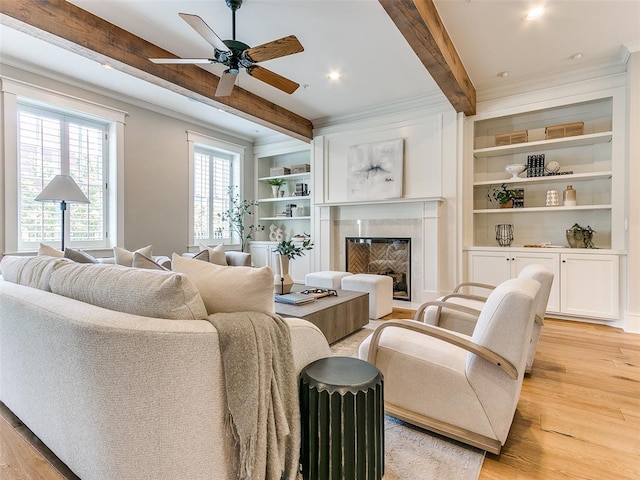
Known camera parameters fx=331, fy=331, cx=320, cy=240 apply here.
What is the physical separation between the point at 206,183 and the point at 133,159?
4.60 feet

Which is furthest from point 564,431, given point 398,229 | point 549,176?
point 398,229

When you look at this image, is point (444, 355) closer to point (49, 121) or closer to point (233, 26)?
point (233, 26)

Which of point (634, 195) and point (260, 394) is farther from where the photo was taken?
point (634, 195)

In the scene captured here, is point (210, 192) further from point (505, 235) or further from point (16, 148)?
point (505, 235)

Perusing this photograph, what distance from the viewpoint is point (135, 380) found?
98 cm

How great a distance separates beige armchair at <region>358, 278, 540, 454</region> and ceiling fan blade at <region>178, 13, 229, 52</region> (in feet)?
7.56

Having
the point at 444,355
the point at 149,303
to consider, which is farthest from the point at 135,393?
the point at 444,355

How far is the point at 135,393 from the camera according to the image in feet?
3.21

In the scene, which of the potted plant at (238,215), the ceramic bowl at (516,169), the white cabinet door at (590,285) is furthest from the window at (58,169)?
the white cabinet door at (590,285)

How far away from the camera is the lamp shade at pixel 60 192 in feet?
10.4

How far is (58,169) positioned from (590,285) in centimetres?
632

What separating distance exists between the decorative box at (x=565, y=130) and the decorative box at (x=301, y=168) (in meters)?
3.74

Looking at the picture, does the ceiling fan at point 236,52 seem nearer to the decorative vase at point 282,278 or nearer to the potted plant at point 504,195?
the decorative vase at point 282,278

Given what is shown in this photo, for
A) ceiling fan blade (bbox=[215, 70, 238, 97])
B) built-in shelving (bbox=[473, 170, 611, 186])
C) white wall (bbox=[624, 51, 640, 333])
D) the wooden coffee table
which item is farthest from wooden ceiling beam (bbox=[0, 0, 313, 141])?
white wall (bbox=[624, 51, 640, 333])
